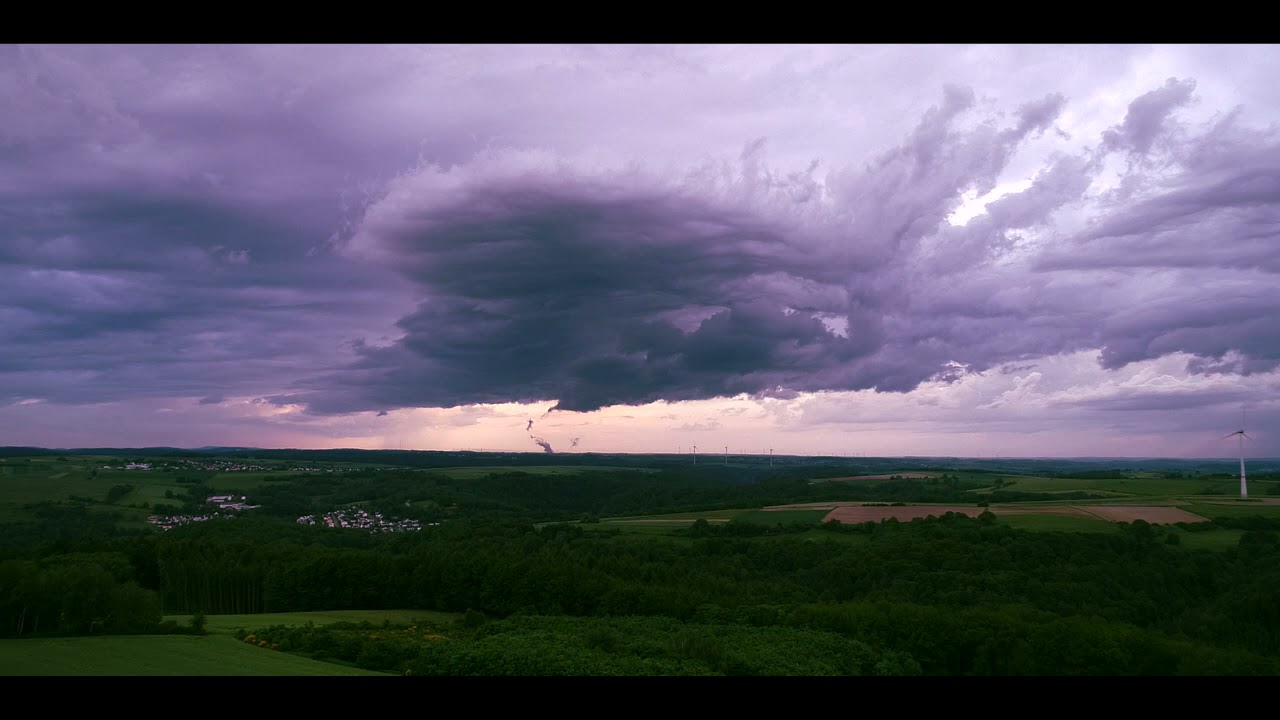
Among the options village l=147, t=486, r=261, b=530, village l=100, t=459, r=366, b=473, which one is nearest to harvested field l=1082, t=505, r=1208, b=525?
village l=147, t=486, r=261, b=530

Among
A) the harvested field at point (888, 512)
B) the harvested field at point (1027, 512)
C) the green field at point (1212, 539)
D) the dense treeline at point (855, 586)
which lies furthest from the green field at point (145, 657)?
the harvested field at point (1027, 512)

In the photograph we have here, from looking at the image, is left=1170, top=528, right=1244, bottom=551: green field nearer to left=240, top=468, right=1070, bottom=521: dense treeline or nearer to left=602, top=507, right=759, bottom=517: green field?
left=240, top=468, right=1070, bottom=521: dense treeline

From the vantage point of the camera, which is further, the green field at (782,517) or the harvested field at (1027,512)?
the green field at (782,517)

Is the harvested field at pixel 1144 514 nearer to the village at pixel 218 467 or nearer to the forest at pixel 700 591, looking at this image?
the forest at pixel 700 591

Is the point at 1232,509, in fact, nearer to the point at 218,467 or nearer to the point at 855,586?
the point at 855,586

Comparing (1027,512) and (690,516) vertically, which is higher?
(1027,512)


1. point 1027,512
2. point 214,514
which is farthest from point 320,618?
point 1027,512
